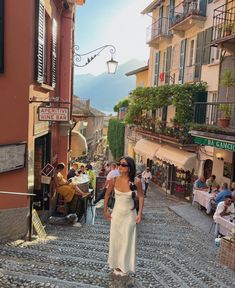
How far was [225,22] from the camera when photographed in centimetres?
1641

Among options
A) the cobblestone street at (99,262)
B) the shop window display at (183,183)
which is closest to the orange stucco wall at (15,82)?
the cobblestone street at (99,262)

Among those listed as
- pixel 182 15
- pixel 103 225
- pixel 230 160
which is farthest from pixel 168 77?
pixel 103 225

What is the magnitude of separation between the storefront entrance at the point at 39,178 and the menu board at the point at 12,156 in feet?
8.68

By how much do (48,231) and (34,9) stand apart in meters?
5.12

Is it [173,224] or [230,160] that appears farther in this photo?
[230,160]

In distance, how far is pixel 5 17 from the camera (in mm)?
7426

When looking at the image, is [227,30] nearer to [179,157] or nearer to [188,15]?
[188,15]

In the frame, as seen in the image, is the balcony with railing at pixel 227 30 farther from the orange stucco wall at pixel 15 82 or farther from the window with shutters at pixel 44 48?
the orange stucco wall at pixel 15 82

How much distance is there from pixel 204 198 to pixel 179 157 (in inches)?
256

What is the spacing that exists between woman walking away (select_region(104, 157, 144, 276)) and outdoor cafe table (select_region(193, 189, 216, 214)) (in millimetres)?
8670

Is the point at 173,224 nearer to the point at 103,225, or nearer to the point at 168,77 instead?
the point at 103,225

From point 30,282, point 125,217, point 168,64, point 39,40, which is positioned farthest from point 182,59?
point 30,282

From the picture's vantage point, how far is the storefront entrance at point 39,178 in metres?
10.8

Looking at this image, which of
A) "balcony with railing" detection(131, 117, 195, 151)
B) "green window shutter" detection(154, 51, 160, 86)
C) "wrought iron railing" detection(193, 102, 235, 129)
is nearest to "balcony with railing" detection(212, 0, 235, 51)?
"wrought iron railing" detection(193, 102, 235, 129)
